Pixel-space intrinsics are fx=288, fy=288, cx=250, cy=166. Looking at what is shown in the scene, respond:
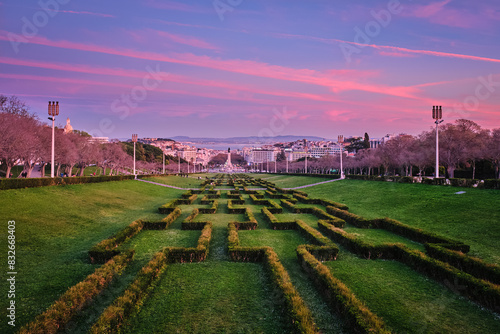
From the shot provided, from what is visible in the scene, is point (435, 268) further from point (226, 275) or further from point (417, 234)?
point (226, 275)

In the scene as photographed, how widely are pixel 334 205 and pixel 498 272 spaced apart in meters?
11.3

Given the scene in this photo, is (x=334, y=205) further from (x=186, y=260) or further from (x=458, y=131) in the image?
(x=458, y=131)

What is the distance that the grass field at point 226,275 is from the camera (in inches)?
193

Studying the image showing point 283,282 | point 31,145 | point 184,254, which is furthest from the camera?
point 31,145

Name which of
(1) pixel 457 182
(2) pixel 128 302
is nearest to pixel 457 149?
(1) pixel 457 182

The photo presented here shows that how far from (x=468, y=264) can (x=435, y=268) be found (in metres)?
0.88

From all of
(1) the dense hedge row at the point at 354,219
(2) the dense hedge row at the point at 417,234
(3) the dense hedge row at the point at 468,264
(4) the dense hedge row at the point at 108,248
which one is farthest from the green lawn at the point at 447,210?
(4) the dense hedge row at the point at 108,248

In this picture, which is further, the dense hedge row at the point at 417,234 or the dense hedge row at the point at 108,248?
the dense hedge row at the point at 417,234

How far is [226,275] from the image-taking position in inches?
275

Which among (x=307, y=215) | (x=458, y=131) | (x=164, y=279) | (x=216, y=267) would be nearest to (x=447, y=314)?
(x=216, y=267)

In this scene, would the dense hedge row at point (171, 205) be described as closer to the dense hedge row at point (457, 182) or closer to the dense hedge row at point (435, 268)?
the dense hedge row at point (435, 268)

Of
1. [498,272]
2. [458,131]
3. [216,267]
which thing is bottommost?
[216,267]

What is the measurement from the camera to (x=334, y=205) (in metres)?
17.3

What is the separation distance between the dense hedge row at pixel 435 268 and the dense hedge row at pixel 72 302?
21.8 feet
